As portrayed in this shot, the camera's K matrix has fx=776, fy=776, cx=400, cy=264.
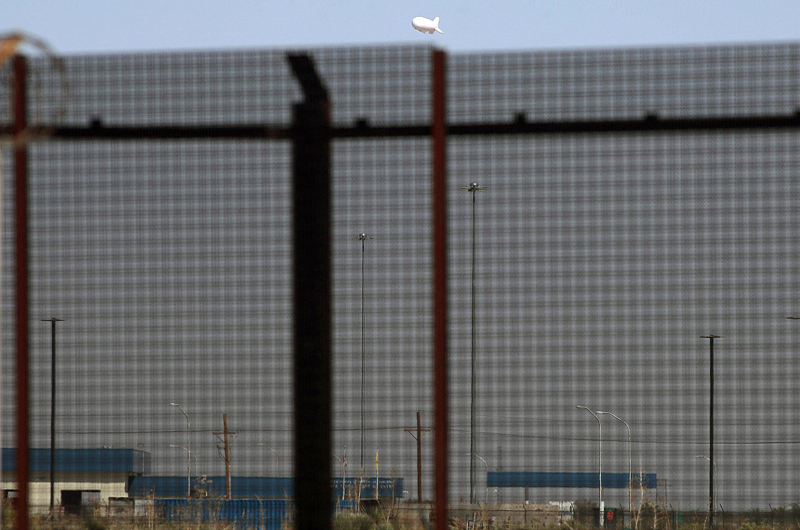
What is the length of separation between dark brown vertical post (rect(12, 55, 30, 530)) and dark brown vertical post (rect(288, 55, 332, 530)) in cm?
156

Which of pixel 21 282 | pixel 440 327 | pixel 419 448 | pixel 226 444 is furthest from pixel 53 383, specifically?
pixel 440 327

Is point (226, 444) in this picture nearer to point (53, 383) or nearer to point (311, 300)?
point (311, 300)

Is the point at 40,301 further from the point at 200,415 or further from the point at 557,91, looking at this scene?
the point at 557,91

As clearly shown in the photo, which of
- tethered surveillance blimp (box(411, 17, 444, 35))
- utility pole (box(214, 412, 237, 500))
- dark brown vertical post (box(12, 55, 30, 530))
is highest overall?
tethered surveillance blimp (box(411, 17, 444, 35))

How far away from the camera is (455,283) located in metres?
4.23

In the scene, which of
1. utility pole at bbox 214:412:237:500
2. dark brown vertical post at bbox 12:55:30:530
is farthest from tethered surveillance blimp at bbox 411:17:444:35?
utility pole at bbox 214:412:237:500

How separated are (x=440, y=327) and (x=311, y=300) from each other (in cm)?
76

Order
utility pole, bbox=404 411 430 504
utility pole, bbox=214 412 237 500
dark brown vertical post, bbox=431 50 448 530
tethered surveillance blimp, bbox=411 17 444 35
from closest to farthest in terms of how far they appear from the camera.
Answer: dark brown vertical post, bbox=431 50 448 530, utility pole, bbox=404 411 430 504, utility pole, bbox=214 412 237 500, tethered surveillance blimp, bbox=411 17 444 35

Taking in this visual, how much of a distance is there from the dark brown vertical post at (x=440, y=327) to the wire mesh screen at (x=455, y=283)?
0.13 m

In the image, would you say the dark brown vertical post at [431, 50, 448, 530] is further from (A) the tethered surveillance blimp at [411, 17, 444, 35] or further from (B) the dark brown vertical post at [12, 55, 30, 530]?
(A) the tethered surveillance blimp at [411, 17, 444, 35]

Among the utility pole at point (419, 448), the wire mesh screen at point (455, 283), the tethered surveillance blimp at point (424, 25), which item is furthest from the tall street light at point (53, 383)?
the tethered surveillance blimp at point (424, 25)

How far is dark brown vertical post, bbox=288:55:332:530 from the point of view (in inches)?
169

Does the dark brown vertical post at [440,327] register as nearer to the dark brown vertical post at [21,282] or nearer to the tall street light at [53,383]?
the tall street light at [53,383]

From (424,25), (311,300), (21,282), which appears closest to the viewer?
(311,300)
